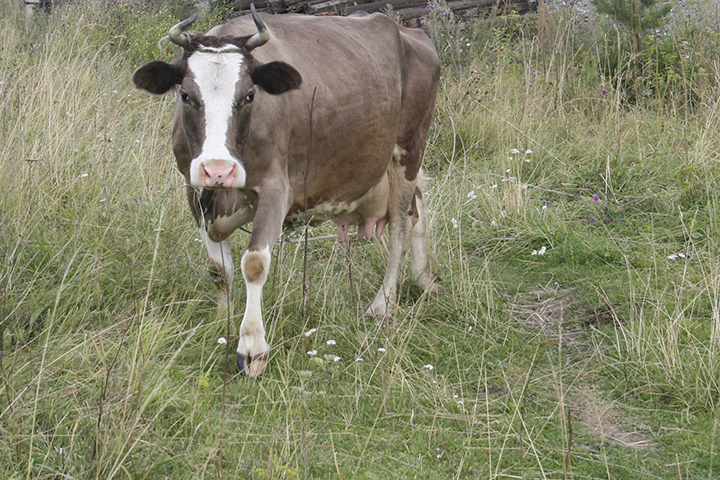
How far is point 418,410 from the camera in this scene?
3.60 meters

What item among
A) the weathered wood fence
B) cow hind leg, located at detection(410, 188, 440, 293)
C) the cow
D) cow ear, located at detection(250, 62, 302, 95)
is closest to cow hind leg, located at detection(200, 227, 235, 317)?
the cow

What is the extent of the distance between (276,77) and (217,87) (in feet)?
1.20

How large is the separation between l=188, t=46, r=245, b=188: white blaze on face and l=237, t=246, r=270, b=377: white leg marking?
40 centimetres

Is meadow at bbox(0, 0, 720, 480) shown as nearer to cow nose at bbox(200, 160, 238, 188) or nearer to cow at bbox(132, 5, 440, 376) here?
cow at bbox(132, 5, 440, 376)

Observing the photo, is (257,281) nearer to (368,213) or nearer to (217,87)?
(217,87)

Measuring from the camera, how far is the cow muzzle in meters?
3.56

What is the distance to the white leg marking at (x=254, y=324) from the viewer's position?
12.5 ft

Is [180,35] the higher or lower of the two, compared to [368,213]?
higher

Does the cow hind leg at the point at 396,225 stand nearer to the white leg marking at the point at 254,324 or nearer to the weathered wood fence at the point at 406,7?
the white leg marking at the point at 254,324

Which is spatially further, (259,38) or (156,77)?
(156,77)

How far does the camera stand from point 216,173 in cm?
357

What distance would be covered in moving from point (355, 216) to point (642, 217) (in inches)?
87.5

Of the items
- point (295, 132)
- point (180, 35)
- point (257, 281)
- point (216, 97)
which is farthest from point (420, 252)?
point (180, 35)

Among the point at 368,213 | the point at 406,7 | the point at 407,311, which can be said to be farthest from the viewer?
the point at 406,7
